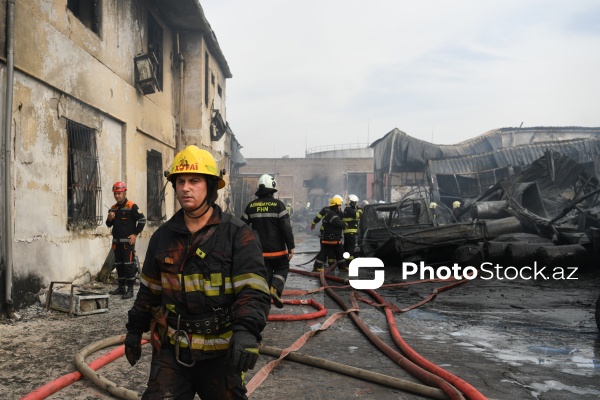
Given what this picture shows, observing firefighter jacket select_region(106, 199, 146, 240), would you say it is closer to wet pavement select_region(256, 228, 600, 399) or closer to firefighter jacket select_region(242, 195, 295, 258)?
firefighter jacket select_region(242, 195, 295, 258)

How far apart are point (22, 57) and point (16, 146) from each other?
1106mm

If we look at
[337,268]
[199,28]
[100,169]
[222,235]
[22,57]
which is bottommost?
[337,268]

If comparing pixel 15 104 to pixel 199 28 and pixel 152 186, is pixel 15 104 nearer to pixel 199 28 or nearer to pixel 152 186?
pixel 152 186

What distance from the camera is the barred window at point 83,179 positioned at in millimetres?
7891

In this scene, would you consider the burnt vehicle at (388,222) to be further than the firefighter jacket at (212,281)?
Yes

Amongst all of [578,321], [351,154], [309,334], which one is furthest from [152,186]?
[351,154]

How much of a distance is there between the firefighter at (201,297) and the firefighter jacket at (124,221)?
5465 millimetres

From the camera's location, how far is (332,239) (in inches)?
437

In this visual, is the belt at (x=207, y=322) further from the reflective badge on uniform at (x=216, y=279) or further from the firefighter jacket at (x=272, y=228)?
the firefighter jacket at (x=272, y=228)

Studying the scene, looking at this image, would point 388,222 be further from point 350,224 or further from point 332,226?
point 332,226

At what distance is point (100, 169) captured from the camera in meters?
8.92

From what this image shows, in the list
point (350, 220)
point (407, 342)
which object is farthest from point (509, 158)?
point (407, 342)

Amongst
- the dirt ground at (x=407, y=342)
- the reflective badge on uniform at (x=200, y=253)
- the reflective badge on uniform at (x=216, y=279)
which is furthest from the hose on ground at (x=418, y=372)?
the reflective badge on uniform at (x=200, y=253)

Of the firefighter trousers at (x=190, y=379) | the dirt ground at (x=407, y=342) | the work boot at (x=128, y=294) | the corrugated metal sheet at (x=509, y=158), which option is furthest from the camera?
the corrugated metal sheet at (x=509, y=158)
